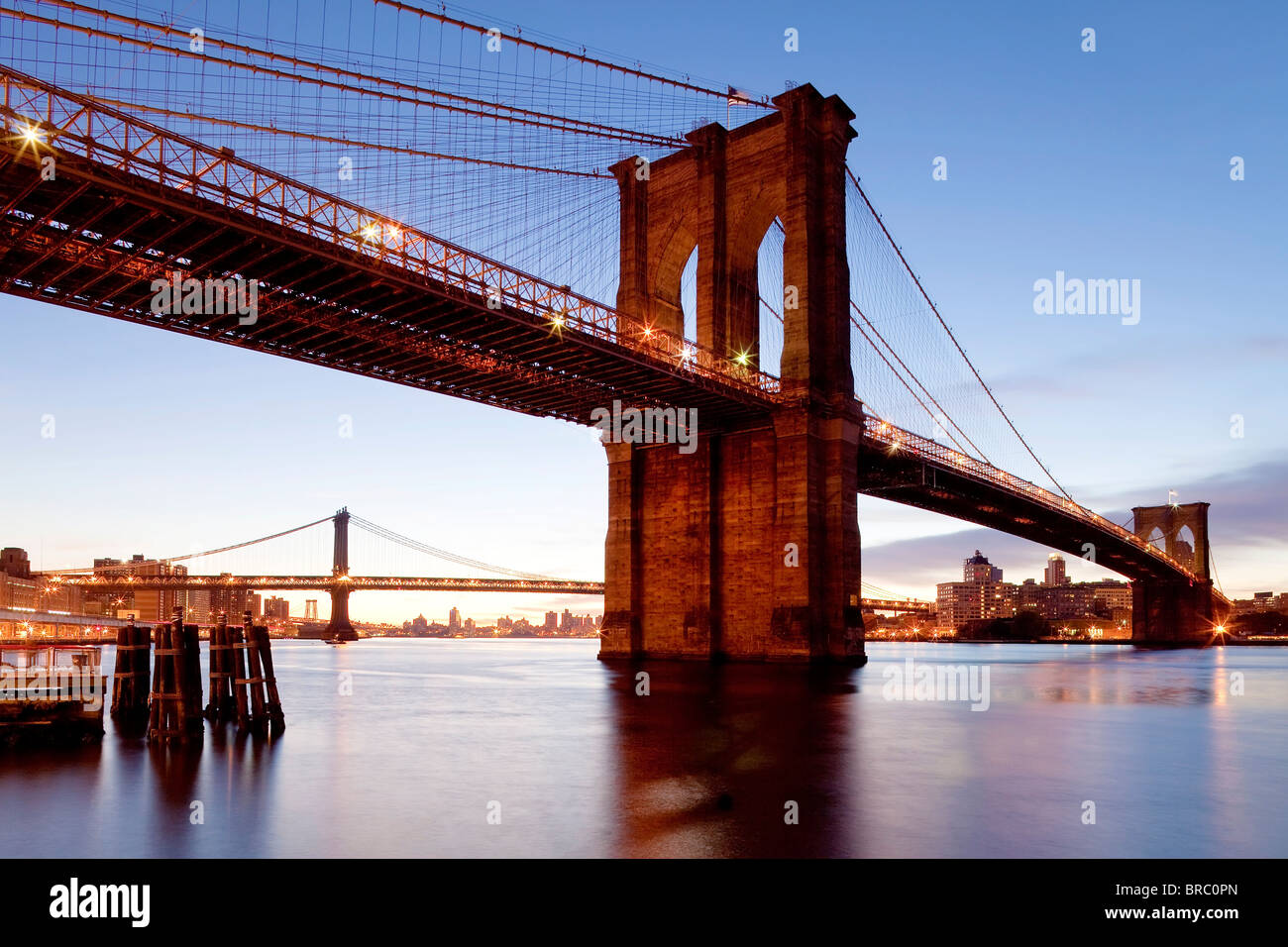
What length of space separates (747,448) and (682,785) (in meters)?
32.3

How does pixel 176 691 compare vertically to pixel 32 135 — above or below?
below

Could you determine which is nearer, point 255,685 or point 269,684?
point 255,685

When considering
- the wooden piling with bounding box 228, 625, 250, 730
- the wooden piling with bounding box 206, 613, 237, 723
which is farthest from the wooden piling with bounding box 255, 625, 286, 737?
the wooden piling with bounding box 206, 613, 237, 723

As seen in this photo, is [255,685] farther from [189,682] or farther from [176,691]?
[176,691]

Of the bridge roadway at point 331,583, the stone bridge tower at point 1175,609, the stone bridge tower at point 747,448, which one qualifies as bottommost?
the stone bridge tower at point 1175,609

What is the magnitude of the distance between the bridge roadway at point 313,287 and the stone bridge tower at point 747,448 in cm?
260

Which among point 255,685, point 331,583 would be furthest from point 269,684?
point 331,583

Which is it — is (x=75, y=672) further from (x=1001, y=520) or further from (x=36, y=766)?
(x=1001, y=520)

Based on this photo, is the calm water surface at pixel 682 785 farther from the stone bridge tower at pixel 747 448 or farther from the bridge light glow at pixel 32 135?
the stone bridge tower at pixel 747 448

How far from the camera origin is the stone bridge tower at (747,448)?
42.2 metres

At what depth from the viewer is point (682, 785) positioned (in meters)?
12.8

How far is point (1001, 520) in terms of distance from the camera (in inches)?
3019

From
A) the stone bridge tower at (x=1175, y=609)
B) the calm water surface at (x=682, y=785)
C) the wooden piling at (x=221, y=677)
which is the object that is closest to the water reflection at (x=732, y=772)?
the calm water surface at (x=682, y=785)
